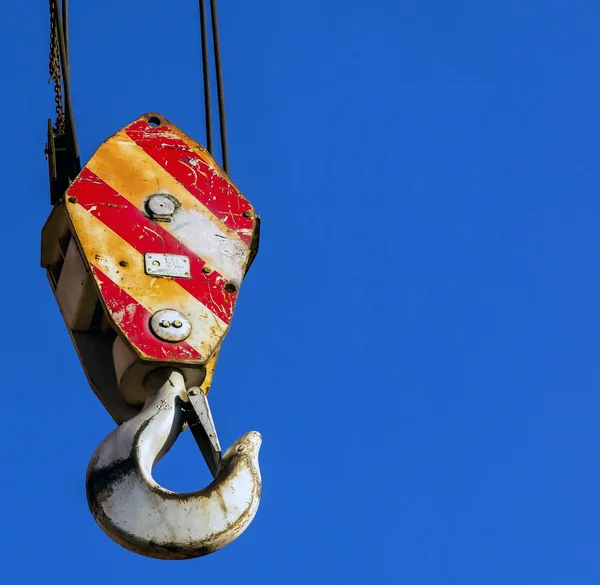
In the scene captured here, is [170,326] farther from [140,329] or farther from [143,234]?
[143,234]

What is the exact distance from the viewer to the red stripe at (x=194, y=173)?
4.62 metres

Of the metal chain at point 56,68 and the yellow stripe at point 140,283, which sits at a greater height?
the metal chain at point 56,68

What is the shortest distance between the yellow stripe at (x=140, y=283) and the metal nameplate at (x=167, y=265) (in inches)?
0.8

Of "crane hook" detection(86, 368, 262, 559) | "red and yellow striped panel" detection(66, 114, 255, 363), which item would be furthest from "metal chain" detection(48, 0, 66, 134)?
"crane hook" detection(86, 368, 262, 559)

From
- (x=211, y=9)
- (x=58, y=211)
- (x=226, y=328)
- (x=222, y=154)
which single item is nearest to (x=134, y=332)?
(x=226, y=328)

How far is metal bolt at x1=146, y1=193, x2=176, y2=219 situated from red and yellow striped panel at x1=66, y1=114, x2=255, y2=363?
2 cm

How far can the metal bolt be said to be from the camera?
4.51 metres

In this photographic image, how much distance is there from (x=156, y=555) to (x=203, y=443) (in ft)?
1.51

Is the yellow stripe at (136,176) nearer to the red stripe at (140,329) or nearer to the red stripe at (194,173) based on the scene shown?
the red stripe at (194,173)

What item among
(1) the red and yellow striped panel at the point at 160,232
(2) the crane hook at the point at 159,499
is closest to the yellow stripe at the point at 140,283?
(1) the red and yellow striped panel at the point at 160,232

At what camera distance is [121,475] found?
3893 mm

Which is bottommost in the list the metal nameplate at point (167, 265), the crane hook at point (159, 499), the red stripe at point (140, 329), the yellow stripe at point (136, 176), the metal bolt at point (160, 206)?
the crane hook at point (159, 499)

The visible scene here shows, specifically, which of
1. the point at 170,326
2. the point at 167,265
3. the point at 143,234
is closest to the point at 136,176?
the point at 143,234

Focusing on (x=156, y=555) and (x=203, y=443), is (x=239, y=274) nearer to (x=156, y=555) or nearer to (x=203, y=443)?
(x=203, y=443)
